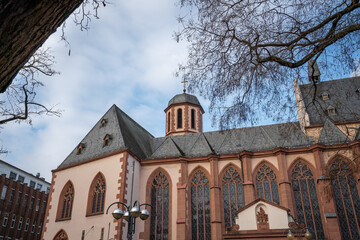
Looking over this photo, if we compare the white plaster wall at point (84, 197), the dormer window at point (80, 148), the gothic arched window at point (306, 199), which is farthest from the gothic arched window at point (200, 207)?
the dormer window at point (80, 148)

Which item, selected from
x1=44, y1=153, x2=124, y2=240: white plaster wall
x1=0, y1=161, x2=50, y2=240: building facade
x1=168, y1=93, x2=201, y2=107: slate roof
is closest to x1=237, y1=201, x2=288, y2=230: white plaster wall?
x1=44, y1=153, x2=124, y2=240: white plaster wall

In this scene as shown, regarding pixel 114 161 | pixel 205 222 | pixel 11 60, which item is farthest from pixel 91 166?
pixel 11 60

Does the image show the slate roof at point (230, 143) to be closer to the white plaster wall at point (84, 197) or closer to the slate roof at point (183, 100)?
the white plaster wall at point (84, 197)

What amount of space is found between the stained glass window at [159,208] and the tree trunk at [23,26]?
19.0 metres

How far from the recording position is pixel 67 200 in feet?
70.8

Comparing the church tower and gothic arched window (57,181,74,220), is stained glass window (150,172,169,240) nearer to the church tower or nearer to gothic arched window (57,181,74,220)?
gothic arched window (57,181,74,220)

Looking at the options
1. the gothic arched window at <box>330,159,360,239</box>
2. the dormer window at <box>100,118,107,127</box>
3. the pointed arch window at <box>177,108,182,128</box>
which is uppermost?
the pointed arch window at <box>177,108,182,128</box>

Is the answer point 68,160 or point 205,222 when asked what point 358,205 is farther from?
point 68,160

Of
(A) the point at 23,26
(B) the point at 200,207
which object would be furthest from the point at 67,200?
(A) the point at 23,26

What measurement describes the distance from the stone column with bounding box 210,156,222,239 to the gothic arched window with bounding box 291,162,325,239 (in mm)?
4655

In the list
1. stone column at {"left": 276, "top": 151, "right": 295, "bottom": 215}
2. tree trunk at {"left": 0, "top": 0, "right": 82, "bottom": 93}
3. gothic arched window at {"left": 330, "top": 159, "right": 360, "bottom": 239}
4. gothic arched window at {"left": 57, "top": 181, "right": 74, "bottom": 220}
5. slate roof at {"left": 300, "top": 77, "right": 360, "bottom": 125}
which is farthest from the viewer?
gothic arched window at {"left": 57, "top": 181, "right": 74, "bottom": 220}

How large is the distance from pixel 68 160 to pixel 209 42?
19534 mm

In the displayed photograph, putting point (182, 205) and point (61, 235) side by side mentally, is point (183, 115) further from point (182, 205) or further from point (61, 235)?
point (61, 235)

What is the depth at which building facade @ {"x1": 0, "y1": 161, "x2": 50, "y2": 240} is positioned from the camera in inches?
1305
